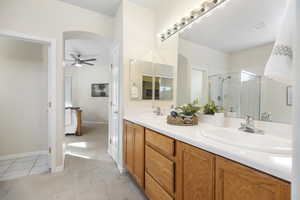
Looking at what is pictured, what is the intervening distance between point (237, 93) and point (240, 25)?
59cm

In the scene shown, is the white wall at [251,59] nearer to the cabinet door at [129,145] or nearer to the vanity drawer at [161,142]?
the vanity drawer at [161,142]

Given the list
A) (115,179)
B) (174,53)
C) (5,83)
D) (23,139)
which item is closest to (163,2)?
(174,53)

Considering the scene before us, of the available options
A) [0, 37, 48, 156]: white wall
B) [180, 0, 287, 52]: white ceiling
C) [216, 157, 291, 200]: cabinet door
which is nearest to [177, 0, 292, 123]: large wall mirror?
[180, 0, 287, 52]: white ceiling

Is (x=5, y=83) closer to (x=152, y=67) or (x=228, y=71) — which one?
(x=152, y=67)

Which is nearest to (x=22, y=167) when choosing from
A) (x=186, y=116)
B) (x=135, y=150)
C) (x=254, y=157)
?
(x=135, y=150)

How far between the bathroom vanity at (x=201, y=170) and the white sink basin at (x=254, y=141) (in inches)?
1.4

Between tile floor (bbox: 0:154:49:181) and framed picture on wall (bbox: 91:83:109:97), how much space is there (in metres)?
3.94

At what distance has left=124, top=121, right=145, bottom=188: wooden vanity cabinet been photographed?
5.28 feet

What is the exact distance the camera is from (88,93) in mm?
6527

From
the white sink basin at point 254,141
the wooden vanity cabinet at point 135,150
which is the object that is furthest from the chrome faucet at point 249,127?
the wooden vanity cabinet at point 135,150

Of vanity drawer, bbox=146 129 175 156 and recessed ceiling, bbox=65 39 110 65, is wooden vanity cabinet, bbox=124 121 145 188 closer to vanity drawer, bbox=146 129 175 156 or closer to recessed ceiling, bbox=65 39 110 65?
vanity drawer, bbox=146 129 175 156

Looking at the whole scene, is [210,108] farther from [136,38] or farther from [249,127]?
[136,38]

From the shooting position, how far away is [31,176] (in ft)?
6.69

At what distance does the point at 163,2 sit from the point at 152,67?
100 cm
